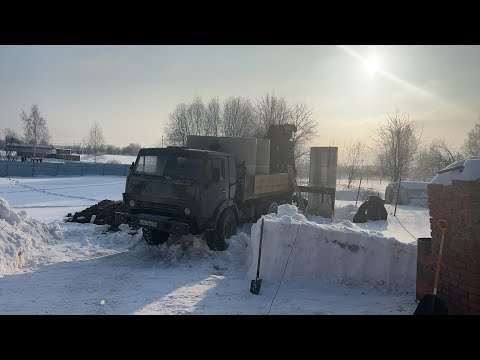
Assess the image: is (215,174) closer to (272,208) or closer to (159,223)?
(159,223)

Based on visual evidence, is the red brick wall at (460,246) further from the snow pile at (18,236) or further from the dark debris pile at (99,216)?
the dark debris pile at (99,216)

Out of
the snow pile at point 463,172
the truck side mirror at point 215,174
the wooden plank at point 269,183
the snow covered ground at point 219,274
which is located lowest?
the snow covered ground at point 219,274

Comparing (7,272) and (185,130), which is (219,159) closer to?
(7,272)

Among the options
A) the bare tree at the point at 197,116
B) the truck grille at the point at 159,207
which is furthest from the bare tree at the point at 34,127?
the truck grille at the point at 159,207

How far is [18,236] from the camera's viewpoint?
7.81 meters

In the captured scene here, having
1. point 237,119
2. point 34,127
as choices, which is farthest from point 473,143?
point 34,127

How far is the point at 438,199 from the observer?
4.85 m

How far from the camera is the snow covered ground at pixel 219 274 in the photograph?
539cm

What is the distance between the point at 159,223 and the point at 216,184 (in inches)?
66.8

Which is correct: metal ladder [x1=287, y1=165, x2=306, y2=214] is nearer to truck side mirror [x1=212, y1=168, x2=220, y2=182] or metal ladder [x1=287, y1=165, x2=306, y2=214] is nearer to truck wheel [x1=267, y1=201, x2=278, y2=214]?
truck wheel [x1=267, y1=201, x2=278, y2=214]

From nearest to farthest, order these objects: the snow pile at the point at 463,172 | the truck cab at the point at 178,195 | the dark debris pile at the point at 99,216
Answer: the snow pile at the point at 463,172
the truck cab at the point at 178,195
the dark debris pile at the point at 99,216

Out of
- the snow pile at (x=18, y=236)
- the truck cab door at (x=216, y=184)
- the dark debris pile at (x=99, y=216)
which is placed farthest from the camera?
the dark debris pile at (x=99, y=216)

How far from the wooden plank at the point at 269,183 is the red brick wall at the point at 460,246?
614 centimetres

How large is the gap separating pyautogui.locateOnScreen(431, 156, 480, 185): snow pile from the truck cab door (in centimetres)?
492
